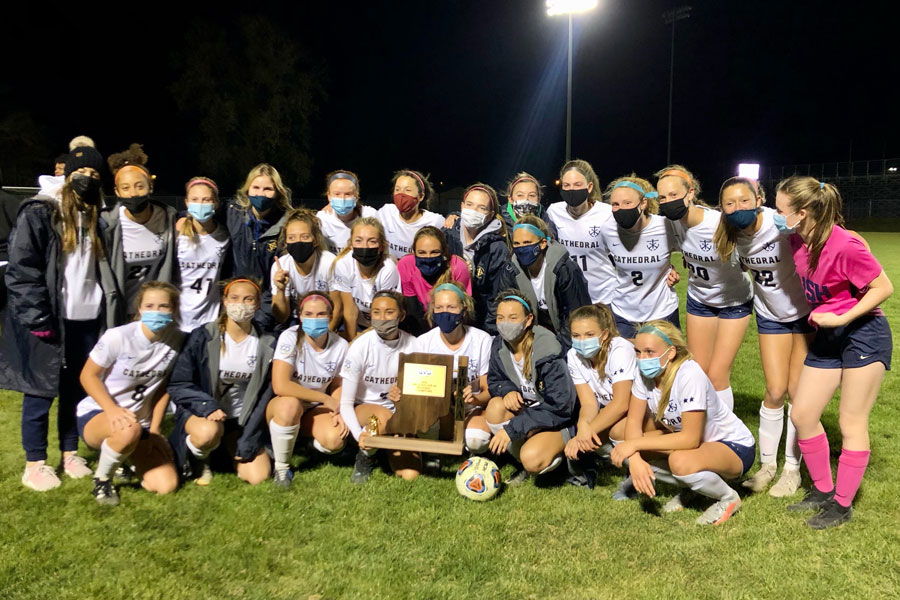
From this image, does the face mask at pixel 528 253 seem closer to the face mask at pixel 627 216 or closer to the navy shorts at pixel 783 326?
the face mask at pixel 627 216

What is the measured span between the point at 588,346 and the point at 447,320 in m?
1.04

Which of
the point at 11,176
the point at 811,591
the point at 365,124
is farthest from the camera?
the point at 365,124

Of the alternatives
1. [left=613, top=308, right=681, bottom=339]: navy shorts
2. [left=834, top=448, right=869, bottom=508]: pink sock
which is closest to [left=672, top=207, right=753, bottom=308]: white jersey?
[left=613, top=308, right=681, bottom=339]: navy shorts

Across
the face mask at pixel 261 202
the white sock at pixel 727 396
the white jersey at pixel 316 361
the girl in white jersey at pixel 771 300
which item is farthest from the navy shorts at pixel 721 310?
the face mask at pixel 261 202

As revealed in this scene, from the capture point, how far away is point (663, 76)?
58.9 meters

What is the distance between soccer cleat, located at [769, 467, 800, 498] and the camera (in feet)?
13.8

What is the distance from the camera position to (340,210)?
545 cm

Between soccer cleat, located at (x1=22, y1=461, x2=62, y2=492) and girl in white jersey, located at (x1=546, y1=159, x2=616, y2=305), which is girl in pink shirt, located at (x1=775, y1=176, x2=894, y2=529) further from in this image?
soccer cleat, located at (x1=22, y1=461, x2=62, y2=492)

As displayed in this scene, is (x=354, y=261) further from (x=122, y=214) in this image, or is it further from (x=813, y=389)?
(x=813, y=389)

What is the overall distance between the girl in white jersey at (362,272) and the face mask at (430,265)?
0.26 metres

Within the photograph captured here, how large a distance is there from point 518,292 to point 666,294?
128 centimetres

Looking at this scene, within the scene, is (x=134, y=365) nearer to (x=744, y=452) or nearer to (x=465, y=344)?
(x=465, y=344)

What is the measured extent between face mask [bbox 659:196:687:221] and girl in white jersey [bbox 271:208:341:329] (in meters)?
2.60

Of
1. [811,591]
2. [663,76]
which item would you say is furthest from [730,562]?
[663,76]
